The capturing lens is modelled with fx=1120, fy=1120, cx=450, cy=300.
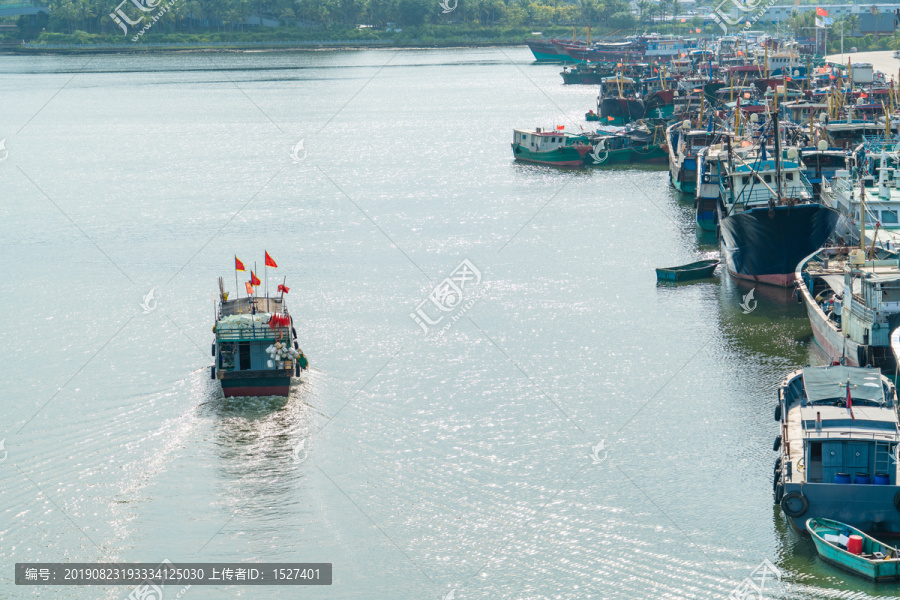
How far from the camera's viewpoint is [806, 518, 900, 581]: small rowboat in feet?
93.7

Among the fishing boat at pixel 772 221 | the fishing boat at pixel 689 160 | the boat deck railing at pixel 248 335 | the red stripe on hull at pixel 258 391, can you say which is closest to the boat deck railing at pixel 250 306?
the boat deck railing at pixel 248 335

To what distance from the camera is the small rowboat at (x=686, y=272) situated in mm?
59344

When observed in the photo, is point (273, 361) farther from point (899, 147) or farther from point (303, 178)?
point (303, 178)

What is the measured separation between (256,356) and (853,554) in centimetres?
2322

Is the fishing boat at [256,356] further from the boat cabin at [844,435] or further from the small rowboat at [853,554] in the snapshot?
the small rowboat at [853,554]

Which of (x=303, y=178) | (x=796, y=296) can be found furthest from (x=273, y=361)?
(x=303, y=178)

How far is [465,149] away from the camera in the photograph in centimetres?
11231

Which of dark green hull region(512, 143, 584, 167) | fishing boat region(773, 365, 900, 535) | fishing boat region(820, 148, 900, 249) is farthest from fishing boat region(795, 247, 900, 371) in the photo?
dark green hull region(512, 143, 584, 167)

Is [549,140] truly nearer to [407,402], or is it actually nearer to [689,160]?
A: [689,160]

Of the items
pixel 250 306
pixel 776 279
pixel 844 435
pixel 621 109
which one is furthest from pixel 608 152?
pixel 844 435

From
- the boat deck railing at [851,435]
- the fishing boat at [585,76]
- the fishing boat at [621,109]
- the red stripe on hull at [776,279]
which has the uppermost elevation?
the fishing boat at [585,76]

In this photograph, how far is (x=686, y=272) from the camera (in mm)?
59375

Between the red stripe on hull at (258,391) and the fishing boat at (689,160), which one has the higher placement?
the fishing boat at (689,160)

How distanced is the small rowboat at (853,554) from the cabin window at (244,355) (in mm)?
21899
